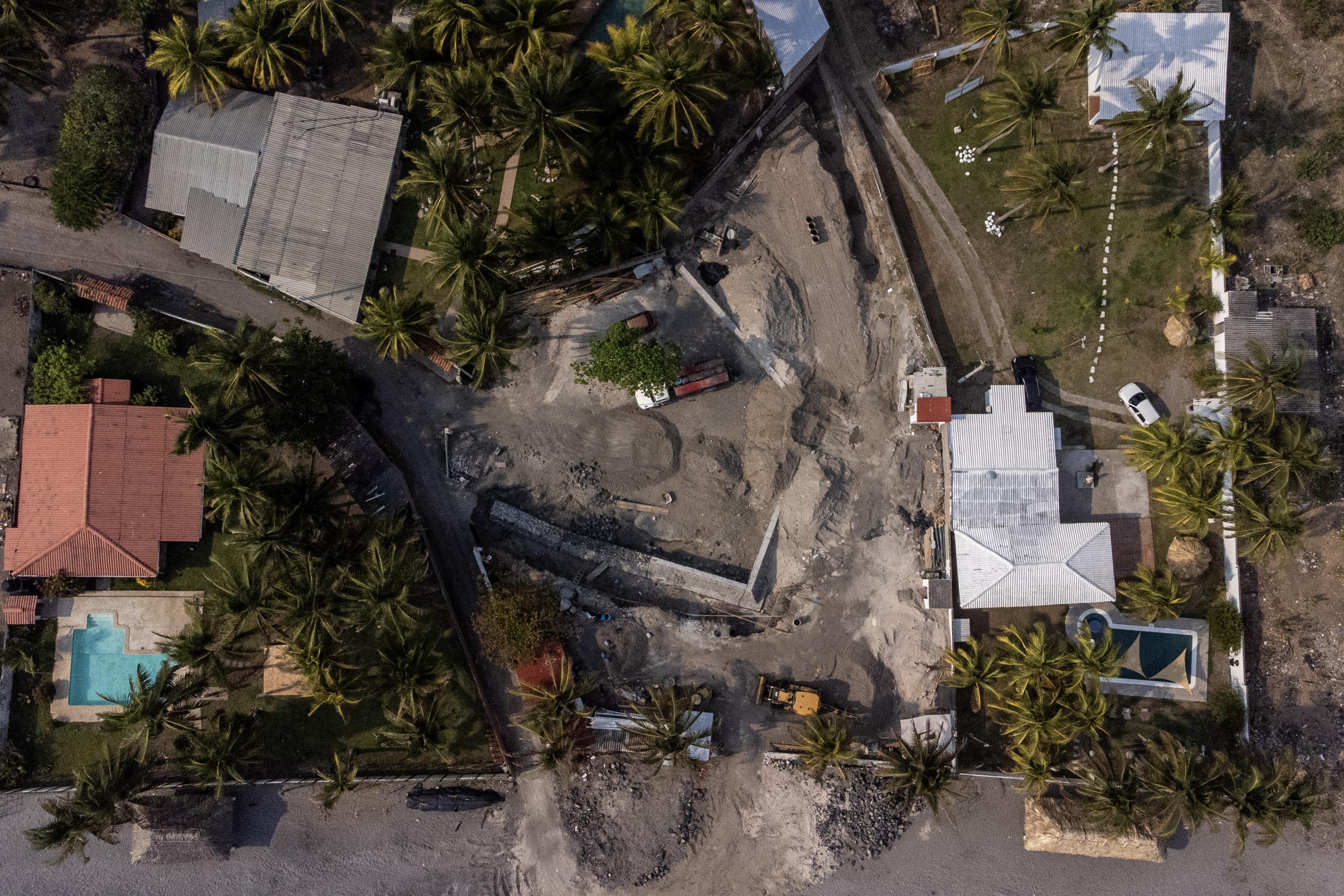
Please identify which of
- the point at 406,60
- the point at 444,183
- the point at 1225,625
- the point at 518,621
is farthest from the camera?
the point at 1225,625

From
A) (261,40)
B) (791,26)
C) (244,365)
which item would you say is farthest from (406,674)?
(791,26)

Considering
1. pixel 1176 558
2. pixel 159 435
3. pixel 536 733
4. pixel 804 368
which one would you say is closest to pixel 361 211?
pixel 159 435

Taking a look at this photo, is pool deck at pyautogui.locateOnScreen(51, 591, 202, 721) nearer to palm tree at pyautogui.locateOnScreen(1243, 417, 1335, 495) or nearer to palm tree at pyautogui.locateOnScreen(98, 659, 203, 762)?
palm tree at pyautogui.locateOnScreen(98, 659, 203, 762)

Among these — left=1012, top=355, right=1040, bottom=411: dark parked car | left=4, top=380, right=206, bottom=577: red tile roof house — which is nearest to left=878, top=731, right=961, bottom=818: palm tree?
left=1012, top=355, right=1040, bottom=411: dark parked car

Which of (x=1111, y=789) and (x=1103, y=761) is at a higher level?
(x=1103, y=761)

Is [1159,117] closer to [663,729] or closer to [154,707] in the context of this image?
[663,729]

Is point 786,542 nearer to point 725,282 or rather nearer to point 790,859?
point 725,282

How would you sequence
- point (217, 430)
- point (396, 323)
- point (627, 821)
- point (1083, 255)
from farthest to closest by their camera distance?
point (1083, 255), point (627, 821), point (396, 323), point (217, 430)
